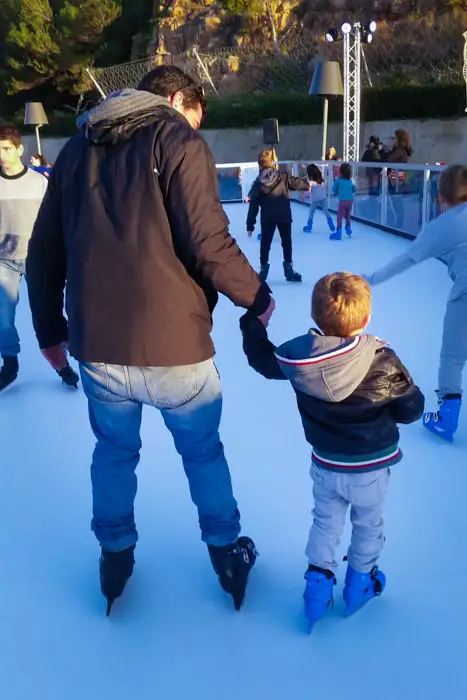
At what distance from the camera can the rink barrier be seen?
22.9 feet

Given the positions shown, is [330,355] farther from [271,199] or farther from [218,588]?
[271,199]

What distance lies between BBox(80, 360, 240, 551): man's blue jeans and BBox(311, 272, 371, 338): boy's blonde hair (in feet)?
0.97

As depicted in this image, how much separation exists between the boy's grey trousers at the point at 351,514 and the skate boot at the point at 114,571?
451 mm

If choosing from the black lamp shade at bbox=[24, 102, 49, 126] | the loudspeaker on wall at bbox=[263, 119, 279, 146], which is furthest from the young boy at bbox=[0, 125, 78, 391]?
the black lamp shade at bbox=[24, 102, 49, 126]

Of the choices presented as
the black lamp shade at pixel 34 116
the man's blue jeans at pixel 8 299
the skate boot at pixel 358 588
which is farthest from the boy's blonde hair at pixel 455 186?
the black lamp shade at pixel 34 116

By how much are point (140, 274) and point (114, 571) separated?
77cm

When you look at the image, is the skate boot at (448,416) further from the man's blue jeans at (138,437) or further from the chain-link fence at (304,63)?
the chain-link fence at (304,63)

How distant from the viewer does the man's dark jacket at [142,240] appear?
144cm

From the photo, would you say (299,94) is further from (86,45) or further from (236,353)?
(236,353)

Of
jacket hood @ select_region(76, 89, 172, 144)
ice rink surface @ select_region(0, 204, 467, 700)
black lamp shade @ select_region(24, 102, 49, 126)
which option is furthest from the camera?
black lamp shade @ select_region(24, 102, 49, 126)

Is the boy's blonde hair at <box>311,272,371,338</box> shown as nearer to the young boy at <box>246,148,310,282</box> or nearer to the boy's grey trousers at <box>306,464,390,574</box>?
the boy's grey trousers at <box>306,464,390,574</box>

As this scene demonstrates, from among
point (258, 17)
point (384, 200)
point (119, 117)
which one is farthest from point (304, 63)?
point (119, 117)

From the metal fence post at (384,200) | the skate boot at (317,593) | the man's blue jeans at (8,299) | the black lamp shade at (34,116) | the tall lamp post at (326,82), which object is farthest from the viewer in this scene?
the black lamp shade at (34,116)

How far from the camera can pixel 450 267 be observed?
2.51 metres
